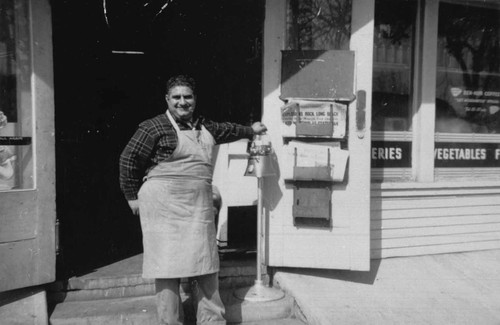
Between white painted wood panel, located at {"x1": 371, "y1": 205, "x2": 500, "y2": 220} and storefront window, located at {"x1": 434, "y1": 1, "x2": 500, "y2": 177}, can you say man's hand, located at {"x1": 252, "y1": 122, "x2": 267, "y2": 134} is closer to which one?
white painted wood panel, located at {"x1": 371, "y1": 205, "x2": 500, "y2": 220}

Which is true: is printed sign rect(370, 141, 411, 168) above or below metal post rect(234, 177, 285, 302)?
above

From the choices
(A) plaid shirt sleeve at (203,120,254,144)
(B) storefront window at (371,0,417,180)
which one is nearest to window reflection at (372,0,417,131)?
(B) storefront window at (371,0,417,180)

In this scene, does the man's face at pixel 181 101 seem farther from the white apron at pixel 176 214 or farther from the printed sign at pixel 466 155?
the printed sign at pixel 466 155

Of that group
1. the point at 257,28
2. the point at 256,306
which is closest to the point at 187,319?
the point at 256,306

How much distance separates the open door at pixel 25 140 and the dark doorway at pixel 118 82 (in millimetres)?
332

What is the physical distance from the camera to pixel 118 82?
7.84 m

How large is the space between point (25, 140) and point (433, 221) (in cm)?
406

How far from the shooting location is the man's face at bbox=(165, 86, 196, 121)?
3.18 metres

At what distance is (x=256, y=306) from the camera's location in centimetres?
376

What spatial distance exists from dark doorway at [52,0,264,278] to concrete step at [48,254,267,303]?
18 cm

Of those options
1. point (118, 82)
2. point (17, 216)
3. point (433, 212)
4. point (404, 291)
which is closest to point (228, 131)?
point (17, 216)

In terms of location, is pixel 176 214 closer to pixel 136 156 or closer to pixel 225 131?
pixel 136 156

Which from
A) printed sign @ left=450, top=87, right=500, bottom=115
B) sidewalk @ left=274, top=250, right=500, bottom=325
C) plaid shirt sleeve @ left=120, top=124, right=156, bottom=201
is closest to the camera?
plaid shirt sleeve @ left=120, top=124, right=156, bottom=201

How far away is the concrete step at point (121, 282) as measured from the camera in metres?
3.77
